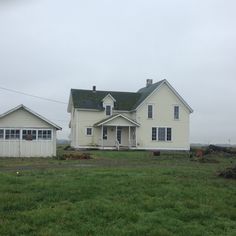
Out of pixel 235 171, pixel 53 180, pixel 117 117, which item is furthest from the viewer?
pixel 117 117

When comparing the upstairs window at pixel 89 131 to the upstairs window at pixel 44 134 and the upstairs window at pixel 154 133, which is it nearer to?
the upstairs window at pixel 154 133

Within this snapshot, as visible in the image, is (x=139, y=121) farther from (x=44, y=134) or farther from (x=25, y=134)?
(x=25, y=134)

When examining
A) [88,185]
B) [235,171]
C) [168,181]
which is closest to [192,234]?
[88,185]

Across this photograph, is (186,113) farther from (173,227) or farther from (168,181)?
(173,227)

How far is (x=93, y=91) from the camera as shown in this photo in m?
58.5

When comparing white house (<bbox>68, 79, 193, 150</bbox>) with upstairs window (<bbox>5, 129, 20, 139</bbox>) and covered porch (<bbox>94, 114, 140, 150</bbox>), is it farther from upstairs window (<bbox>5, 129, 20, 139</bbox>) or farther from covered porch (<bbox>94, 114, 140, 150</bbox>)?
upstairs window (<bbox>5, 129, 20, 139</bbox>)

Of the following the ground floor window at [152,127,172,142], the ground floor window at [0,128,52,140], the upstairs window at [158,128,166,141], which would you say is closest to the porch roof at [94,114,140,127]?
the ground floor window at [152,127,172,142]

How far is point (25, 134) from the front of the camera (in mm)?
35188

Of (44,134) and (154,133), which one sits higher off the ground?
(154,133)

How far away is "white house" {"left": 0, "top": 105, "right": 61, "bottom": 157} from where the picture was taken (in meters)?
34.9

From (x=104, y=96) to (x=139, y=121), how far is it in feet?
18.7

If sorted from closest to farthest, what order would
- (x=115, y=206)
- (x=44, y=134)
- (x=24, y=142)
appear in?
1. (x=115, y=206)
2. (x=24, y=142)
3. (x=44, y=134)

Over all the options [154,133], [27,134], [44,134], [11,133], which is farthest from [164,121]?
[11,133]

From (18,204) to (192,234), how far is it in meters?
4.31
